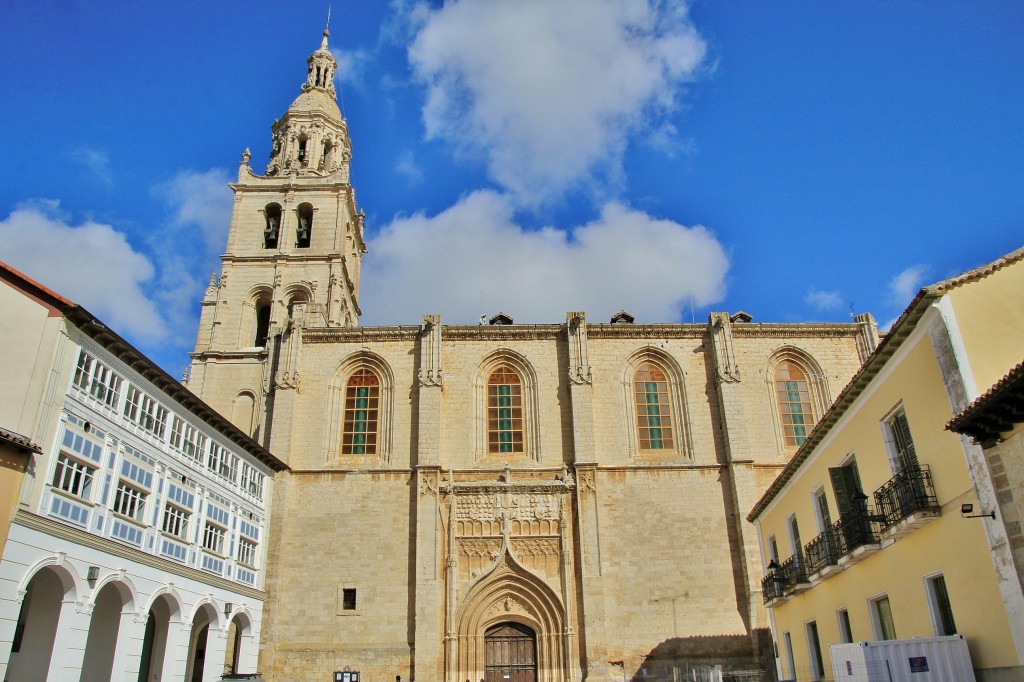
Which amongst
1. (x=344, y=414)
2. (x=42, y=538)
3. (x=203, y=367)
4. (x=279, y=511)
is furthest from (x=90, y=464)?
(x=203, y=367)

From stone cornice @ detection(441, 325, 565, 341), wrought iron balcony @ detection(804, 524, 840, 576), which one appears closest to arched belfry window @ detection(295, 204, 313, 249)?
stone cornice @ detection(441, 325, 565, 341)

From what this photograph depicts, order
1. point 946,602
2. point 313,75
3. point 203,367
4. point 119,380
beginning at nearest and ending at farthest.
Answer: point 946,602, point 119,380, point 203,367, point 313,75

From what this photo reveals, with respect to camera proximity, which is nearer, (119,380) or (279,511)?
(119,380)

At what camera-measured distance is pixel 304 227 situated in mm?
38438

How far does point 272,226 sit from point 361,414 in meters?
13.6

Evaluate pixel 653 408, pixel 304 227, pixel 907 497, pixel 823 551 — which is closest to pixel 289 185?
pixel 304 227

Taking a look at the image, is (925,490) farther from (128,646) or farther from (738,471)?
(128,646)

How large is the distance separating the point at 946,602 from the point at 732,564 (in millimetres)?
14998

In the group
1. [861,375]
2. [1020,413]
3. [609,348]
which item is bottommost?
[1020,413]

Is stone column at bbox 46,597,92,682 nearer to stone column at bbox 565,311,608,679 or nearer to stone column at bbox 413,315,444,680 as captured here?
stone column at bbox 413,315,444,680

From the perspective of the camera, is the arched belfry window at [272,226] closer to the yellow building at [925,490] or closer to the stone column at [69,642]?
the stone column at [69,642]

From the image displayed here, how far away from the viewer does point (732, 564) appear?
87.7ft

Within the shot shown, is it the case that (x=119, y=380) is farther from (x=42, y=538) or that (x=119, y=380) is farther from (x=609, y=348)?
(x=609, y=348)

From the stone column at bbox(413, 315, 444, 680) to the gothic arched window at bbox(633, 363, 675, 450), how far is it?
7.84 meters
